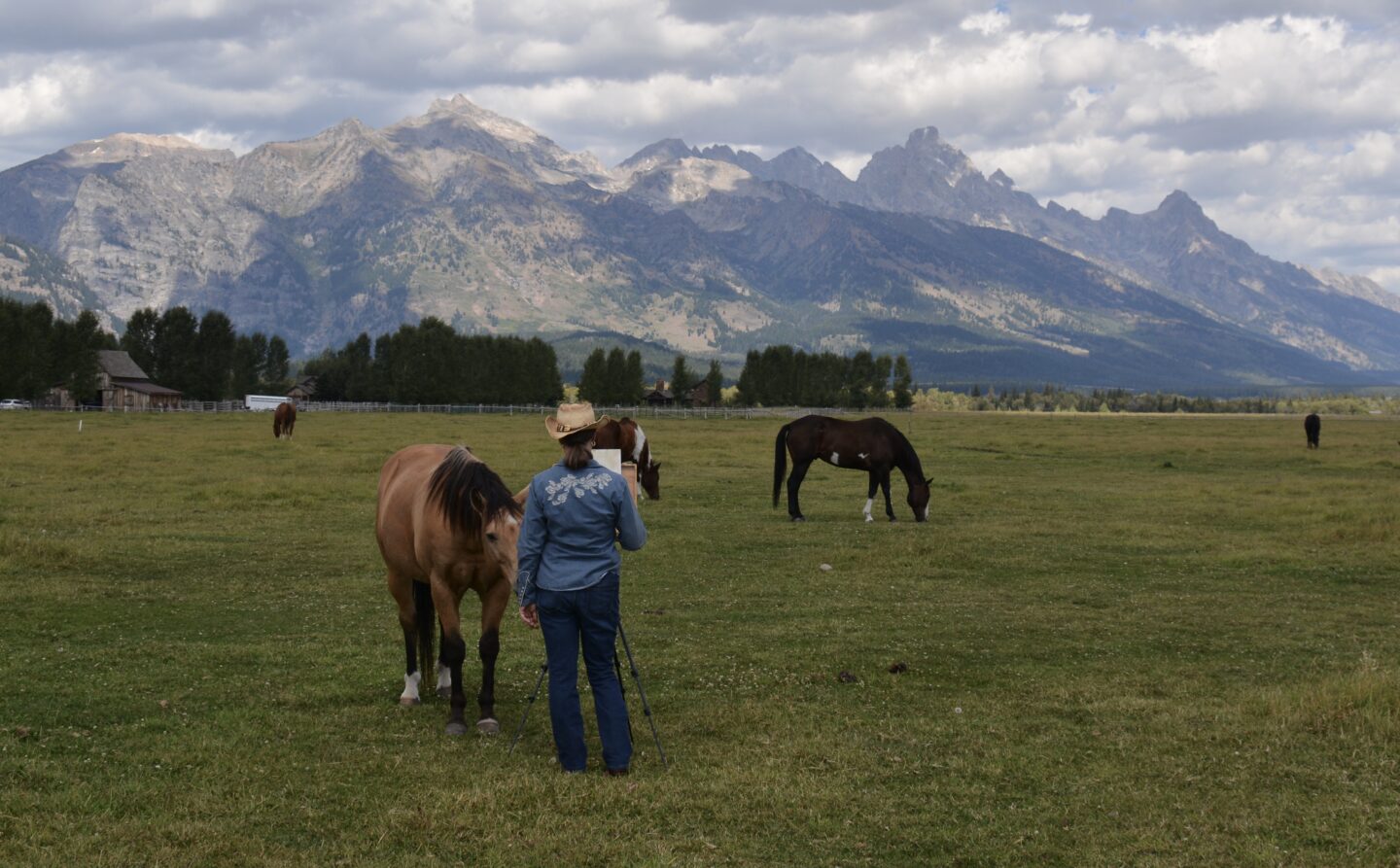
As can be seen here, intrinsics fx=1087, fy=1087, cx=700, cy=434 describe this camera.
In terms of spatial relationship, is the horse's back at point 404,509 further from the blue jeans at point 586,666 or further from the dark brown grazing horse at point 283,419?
the dark brown grazing horse at point 283,419

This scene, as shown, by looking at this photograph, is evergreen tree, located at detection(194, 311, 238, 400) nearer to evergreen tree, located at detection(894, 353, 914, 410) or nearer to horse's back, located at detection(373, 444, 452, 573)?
evergreen tree, located at detection(894, 353, 914, 410)

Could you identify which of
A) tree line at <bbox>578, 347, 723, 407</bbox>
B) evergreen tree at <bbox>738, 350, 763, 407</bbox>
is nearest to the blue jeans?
tree line at <bbox>578, 347, 723, 407</bbox>

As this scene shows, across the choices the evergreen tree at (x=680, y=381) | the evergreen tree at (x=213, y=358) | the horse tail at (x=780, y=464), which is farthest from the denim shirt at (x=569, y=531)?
the evergreen tree at (x=680, y=381)

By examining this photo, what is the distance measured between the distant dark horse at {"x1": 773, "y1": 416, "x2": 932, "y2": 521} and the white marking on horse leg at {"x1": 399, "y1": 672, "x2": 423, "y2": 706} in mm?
19592

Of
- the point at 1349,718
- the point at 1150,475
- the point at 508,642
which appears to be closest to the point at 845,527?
the point at 508,642

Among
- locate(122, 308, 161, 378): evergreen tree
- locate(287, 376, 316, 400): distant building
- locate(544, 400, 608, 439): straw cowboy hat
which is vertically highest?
locate(122, 308, 161, 378): evergreen tree

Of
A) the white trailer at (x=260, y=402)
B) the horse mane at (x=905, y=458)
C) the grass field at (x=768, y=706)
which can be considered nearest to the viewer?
the grass field at (x=768, y=706)

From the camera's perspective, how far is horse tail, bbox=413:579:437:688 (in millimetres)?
12289

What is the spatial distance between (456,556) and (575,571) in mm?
1827

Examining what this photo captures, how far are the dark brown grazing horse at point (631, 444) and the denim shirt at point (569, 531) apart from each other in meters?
24.6

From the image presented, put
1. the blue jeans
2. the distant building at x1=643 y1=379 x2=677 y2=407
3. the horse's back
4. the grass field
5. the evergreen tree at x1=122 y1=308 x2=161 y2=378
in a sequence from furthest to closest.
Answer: the distant building at x1=643 y1=379 x2=677 y2=407 < the evergreen tree at x1=122 y1=308 x2=161 y2=378 < the horse's back < the blue jeans < the grass field

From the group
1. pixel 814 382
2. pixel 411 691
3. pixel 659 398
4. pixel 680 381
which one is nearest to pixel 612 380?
pixel 659 398

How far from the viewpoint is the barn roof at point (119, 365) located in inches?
5320

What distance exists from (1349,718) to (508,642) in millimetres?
10263
